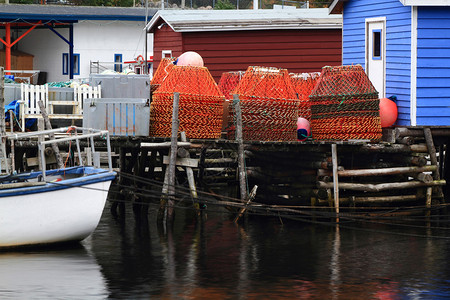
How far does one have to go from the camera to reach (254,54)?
31.2 metres

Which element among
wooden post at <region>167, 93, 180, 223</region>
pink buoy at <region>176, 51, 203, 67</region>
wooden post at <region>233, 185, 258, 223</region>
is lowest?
A: wooden post at <region>233, 185, 258, 223</region>

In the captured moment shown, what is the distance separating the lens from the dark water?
14.2 metres

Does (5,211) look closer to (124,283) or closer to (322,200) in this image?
(124,283)

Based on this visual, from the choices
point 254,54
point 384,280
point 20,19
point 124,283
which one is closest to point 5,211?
point 124,283

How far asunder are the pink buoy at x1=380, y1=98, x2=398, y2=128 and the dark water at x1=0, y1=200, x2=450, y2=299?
257cm

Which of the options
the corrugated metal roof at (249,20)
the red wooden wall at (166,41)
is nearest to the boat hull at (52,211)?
the corrugated metal roof at (249,20)

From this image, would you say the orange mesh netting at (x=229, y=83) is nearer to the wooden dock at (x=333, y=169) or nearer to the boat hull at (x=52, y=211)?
the wooden dock at (x=333, y=169)

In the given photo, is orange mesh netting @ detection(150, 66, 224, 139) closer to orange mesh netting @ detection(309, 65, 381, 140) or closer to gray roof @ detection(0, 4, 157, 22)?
orange mesh netting @ detection(309, 65, 381, 140)

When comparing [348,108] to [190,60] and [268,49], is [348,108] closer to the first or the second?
[190,60]

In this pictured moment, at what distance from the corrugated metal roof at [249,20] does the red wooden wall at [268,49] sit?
0.37 m

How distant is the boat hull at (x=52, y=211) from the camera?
1697 cm

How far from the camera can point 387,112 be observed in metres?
21.2

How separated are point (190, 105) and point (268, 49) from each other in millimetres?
11149

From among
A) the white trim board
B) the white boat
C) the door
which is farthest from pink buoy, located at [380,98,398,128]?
the white boat
